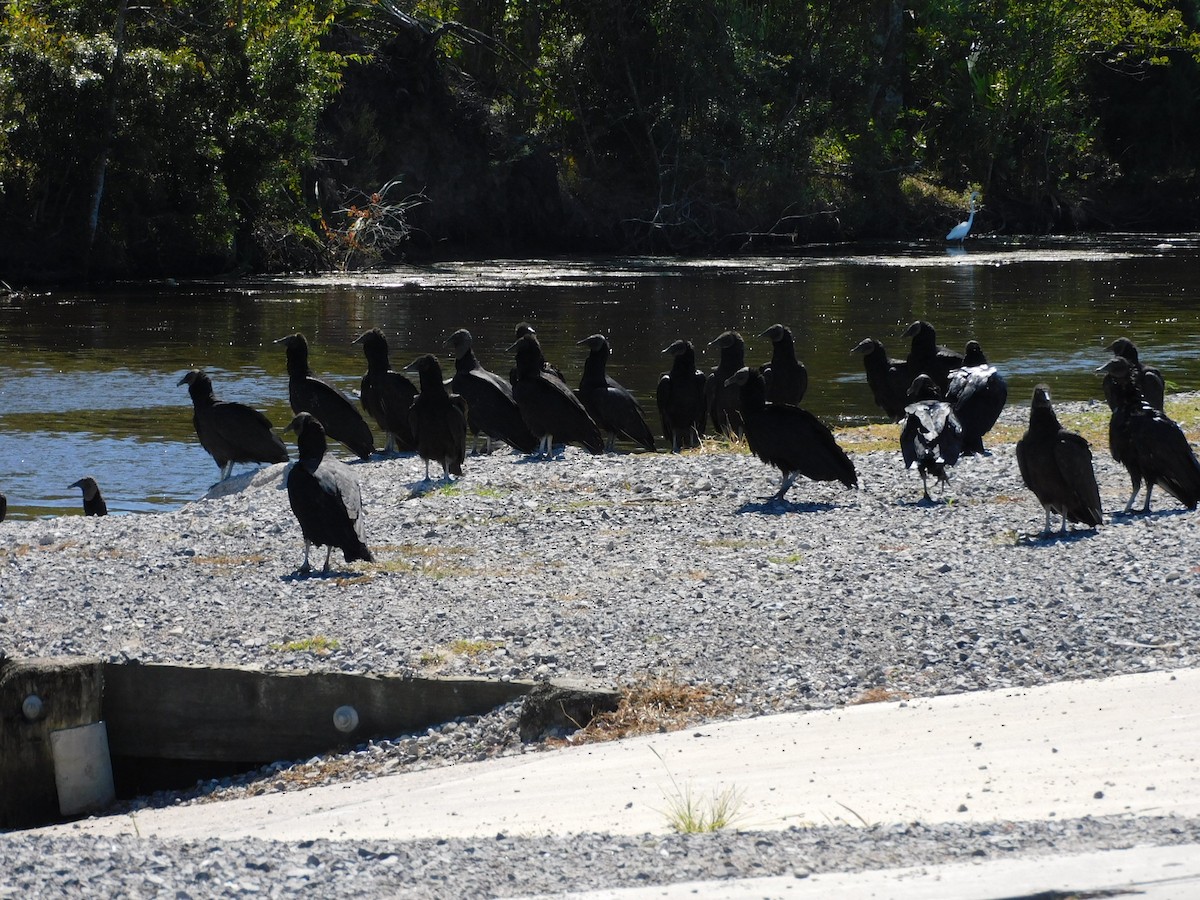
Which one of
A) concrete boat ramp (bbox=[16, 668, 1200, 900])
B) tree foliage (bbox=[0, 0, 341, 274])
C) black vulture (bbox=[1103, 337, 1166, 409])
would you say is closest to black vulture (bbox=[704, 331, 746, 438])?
black vulture (bbox=[1103, 337, 1166, 409])

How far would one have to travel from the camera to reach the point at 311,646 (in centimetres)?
721

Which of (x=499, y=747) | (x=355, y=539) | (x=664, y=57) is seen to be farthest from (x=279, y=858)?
(x=664, y=57)

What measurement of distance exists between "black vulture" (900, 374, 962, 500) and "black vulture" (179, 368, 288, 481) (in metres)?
5.28

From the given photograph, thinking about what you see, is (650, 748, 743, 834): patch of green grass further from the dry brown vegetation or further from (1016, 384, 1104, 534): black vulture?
(1016, 384, 1104, 534): black vulture

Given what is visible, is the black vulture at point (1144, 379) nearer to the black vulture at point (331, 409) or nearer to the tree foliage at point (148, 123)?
the black vulture at point (331, 409)

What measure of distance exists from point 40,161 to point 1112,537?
100ft

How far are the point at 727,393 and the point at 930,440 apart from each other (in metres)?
4.69

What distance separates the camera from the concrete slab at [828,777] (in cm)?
505

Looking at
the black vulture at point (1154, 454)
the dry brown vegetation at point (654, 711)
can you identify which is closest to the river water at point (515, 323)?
the black vulture at point (1154, 454)

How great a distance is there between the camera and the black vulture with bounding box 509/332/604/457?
13648mm

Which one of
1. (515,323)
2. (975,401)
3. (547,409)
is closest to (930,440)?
(975,401)

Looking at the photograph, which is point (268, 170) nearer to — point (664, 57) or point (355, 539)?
point (664, 57)

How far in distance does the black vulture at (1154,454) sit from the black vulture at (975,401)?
92.2 inches

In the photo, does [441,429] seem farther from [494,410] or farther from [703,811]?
[703,811]
